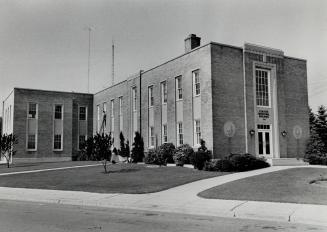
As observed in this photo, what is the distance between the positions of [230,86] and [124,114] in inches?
606

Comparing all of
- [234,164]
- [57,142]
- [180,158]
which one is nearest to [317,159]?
[234,164]

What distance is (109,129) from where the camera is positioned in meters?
43.4

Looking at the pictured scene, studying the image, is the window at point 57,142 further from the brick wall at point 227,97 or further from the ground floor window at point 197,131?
the brick wall at point 227,97

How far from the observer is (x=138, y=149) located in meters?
33.4

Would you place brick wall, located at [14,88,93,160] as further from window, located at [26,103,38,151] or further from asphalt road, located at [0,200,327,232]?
asphalt road, located at [0,200,327,232]

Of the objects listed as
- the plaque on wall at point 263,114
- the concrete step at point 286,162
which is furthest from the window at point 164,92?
the concrete step at point 286,162

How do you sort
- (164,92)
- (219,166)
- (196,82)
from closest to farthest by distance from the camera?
(219,166) < (196,82) < (164,92)

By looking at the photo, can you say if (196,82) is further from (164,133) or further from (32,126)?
(32,126)

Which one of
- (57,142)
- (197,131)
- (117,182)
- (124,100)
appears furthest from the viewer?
(57,142)

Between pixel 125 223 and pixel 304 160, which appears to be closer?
pixel 125 223

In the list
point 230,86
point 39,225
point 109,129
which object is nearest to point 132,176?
point 230,86

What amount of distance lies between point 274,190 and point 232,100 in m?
13.0

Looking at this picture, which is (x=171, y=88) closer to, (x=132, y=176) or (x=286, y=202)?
(x=132, y=176)

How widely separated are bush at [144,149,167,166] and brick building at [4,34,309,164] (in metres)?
1.71
